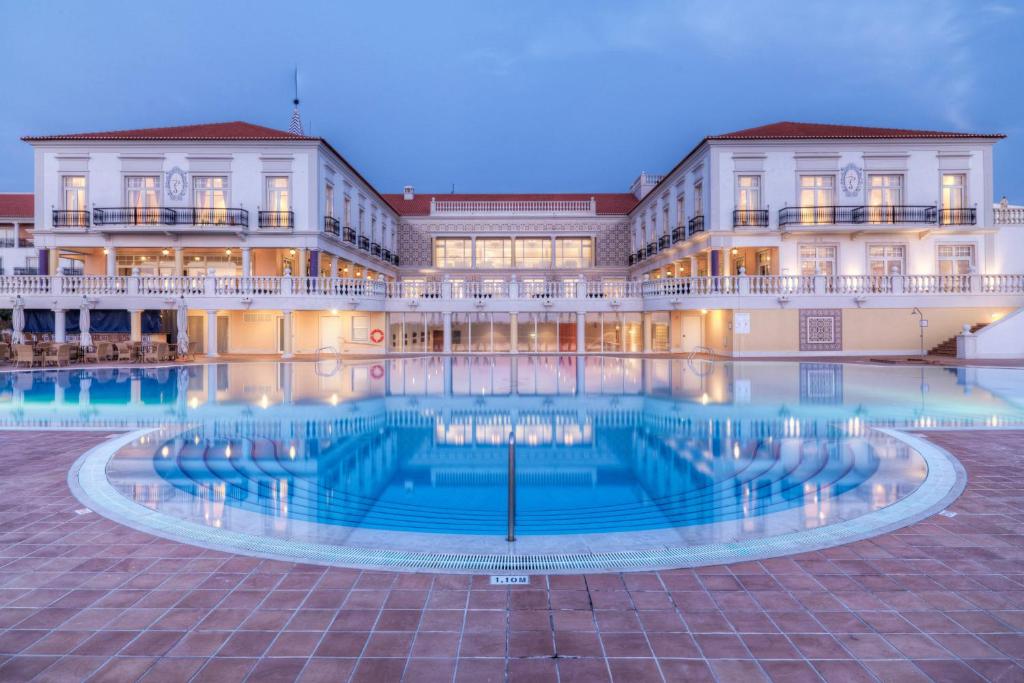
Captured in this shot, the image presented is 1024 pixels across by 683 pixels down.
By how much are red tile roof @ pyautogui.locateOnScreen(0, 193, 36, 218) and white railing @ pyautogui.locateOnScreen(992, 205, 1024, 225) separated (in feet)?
179

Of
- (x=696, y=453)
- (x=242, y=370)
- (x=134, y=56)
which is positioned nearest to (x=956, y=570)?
(x=696, y=453)

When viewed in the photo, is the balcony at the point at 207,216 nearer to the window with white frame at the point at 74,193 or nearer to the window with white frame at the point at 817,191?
the window with white frame at the point at 74,193

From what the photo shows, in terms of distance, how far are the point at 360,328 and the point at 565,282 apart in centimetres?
984

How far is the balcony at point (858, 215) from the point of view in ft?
82.9

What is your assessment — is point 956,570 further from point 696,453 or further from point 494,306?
point 494,306

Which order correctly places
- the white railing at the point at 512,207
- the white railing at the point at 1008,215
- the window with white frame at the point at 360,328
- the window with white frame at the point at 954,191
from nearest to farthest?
1. the window with white frame at the point at 954,191
2. the white railing at the point at 1008,215
3. the window with white frame at the point at 360,328
4. the white railing at the point at 512,207

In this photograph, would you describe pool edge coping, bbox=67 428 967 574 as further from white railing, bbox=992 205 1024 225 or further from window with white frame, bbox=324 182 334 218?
white railing, bbox=992 205 1024 225

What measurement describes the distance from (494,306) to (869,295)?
51.1ft

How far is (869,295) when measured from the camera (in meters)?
23.4

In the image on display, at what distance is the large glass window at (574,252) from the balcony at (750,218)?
1332cm

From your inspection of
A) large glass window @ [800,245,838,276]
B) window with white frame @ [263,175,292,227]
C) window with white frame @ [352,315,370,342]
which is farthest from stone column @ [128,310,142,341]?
large glass window @ [800,245,838,276]

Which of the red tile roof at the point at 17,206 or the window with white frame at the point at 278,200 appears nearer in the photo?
the window with white frame at the point at 278,200

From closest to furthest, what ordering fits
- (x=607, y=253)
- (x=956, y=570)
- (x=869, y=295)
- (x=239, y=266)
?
(x=956, y=570) < (x=869, y=295) < (x=239, y=266) < (x=607, y=253)

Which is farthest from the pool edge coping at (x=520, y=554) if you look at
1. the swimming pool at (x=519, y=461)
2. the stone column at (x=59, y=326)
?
the stone column at (x=59, y=326)
